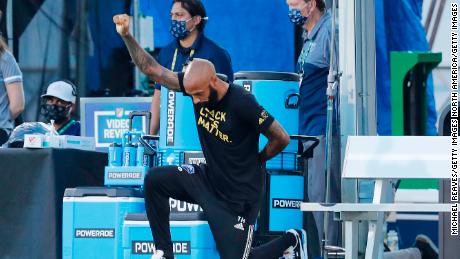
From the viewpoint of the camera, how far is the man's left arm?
7219 mm

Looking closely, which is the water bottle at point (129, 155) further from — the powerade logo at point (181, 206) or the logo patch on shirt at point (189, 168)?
the logo patch on shirt at point (189, 168)

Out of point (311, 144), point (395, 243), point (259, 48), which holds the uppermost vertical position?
point (259, 48)

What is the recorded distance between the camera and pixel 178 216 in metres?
7.71

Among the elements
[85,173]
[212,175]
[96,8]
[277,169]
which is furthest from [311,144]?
[96,8]

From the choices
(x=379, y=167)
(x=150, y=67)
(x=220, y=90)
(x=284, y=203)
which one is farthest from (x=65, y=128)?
(x=379, y=167)

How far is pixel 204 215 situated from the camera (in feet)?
24.7

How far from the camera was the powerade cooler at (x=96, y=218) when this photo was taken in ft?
26.0

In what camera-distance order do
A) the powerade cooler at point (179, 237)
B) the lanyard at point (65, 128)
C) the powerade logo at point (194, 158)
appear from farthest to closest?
the lanyard at point (65, 128)
the powerade logo at point (194, 158)
the powerade cooler at point (179, 237)

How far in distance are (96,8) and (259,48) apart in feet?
A: 6.13

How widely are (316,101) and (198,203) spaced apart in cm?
136

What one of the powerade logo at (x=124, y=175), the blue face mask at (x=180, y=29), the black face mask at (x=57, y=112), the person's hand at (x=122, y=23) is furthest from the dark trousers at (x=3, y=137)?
the person's hand at (x=122, y=23)

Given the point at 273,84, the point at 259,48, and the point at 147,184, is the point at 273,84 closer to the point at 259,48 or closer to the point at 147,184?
the point at 147,184

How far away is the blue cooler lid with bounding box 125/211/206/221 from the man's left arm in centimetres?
57

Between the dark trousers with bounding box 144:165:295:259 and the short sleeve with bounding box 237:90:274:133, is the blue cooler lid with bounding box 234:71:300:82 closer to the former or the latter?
the short sleeve with bounding box 237:90:274:133
